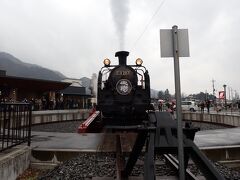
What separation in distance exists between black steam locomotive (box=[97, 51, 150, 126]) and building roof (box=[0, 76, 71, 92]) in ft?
66.0

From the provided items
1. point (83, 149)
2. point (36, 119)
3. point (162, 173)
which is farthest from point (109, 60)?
point (36, 119)

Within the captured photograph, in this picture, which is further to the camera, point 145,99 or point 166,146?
point 145,99

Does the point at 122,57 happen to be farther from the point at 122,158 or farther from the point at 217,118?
the point at 217,118

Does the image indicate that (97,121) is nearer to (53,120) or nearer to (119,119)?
(119,119)

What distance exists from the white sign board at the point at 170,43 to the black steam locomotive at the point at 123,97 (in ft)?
22.4

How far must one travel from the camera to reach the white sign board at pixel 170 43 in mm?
4555

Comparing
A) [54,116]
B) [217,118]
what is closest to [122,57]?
[217,118]

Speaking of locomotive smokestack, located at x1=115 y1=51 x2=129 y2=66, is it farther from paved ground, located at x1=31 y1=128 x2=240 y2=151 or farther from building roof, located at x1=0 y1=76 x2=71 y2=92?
building roof, located at x1=0 y1=76 x2=71 y2=92

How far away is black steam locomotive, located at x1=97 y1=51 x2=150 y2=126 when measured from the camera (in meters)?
11.3

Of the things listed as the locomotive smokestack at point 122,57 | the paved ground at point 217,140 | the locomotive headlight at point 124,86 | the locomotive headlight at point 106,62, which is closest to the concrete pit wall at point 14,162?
the paved ground at point 217,140

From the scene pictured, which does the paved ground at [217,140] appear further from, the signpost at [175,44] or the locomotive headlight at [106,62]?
the locomotive headlight at [106,62]

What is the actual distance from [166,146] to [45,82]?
102ft

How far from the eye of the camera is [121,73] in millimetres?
11617

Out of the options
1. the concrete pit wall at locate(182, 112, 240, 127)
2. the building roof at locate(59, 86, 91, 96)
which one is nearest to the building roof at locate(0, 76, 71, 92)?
the building roof at locate(59, 86, 91, 96)
